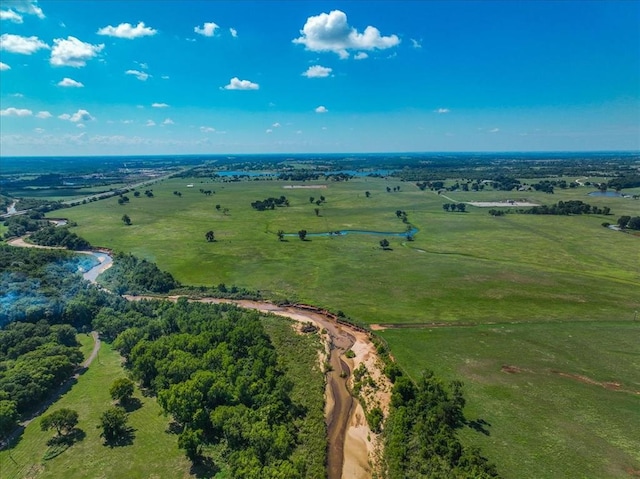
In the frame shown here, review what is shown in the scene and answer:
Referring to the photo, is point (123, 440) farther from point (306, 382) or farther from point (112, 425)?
point (306, 382)

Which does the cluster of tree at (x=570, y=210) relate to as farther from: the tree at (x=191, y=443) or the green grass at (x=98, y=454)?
the green grass at (x=98, y=454)

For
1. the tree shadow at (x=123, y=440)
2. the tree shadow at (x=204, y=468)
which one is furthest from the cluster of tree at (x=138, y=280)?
the tree shadow at (x=204, y=468)

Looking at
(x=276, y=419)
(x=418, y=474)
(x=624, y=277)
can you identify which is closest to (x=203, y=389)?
(x=276, y=419)

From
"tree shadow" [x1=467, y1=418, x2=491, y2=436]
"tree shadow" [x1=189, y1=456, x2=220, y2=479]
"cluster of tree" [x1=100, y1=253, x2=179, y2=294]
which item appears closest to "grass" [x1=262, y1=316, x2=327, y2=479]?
"tree shadow" [x1=189, y1=456, x2=220, y2=479]

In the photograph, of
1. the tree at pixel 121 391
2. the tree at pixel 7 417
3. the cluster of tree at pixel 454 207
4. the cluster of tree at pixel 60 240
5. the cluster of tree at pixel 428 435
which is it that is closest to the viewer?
the cluster of tree at pixel 428 435

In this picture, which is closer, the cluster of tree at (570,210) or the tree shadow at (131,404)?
the tree shadow at (131,404)

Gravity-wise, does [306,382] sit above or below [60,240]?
below

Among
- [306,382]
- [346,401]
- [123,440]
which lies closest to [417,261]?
[306,382]

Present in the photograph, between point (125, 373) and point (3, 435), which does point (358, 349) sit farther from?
point (3, 435)
